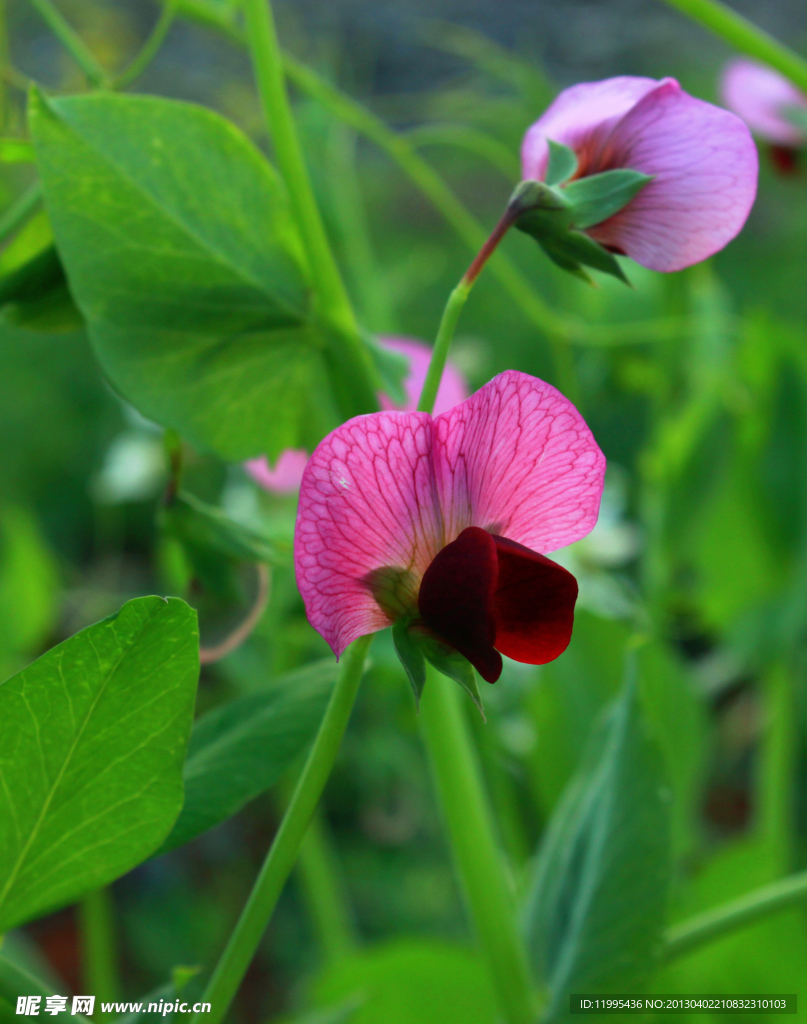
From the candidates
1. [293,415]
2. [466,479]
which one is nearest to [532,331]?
[293,415]

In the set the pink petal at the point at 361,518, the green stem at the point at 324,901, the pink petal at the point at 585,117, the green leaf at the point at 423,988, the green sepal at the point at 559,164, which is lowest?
the green stem at the point at 324,901

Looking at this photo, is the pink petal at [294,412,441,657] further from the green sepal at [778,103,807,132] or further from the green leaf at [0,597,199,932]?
the green sepal at [778,103,807,132]

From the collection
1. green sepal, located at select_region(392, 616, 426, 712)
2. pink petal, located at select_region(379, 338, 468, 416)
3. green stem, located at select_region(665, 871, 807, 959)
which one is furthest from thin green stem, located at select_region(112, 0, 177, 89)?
green stem, located at select_region(665, 871, 807, 959)

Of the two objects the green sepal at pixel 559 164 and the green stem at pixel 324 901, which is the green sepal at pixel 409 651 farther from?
the green stem at pixel 324 901

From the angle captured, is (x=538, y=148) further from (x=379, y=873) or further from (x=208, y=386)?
(x=379, y=873)

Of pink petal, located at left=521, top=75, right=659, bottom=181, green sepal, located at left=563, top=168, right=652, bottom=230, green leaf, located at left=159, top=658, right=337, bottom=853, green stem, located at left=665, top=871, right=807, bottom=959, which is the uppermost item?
pink petal, located at left=521, top=75, right=659, bottom=181

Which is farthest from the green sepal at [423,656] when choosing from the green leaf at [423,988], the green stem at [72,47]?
the green leaf at [423,988]

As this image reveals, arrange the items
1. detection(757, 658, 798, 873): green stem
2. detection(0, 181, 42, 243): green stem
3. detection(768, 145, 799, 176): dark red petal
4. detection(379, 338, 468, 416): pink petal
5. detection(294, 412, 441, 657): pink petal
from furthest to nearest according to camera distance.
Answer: detection(757, 658, 798, 873): green stem < detection(768, 145, 799, 176): dark red petal < detection(379, 338, 468, 416): pink petal < detection(0, 181, 42, 243): green stem < detection(294, 412, 441, 657): pink petal
